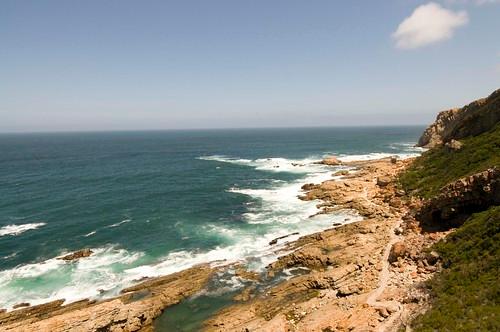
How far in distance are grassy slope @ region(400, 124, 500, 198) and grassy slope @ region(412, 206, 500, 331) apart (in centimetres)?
1470

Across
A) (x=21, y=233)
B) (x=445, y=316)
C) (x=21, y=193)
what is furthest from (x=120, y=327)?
(x=21, y=193)

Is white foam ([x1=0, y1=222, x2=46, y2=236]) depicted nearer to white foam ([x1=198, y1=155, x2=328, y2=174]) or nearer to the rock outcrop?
the rock outcrop

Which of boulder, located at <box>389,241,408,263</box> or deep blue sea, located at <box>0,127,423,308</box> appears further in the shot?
deep blue sea, located at <box>0,127,423,308</box>

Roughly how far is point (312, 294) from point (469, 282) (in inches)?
564

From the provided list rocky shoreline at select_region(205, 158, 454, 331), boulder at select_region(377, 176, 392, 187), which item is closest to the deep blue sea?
rocky shoreline at select_region(205, 158, 454, 331)

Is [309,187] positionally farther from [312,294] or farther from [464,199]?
[312,294]

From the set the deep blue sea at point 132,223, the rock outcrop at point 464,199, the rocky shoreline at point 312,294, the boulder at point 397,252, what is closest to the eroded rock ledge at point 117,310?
the rocky shoreline at point 312,294

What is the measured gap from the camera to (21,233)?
192 ft

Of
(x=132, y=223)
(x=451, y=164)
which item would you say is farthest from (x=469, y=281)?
(x=132, y=223)

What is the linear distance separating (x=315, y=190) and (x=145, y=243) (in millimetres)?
39682

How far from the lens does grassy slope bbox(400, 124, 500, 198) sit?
2077 inches

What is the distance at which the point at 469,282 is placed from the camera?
1126 inches

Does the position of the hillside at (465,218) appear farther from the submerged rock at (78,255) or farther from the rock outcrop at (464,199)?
the submerged rock at (78,255)

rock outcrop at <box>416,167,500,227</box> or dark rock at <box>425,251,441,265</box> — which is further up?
rock outcrop at <box>416,167,500,227</box>
